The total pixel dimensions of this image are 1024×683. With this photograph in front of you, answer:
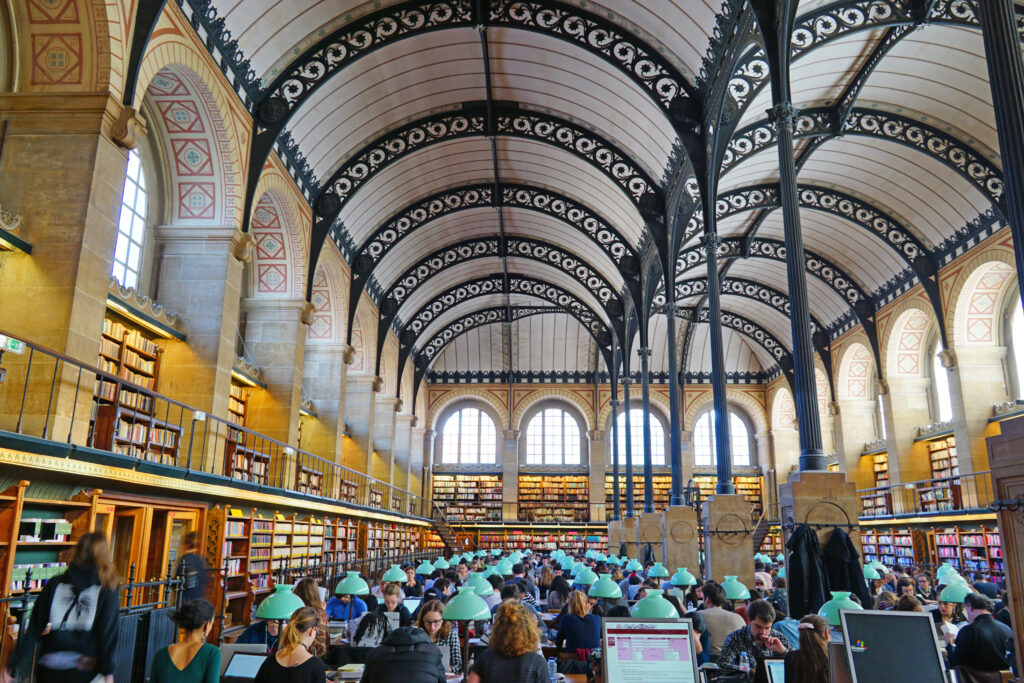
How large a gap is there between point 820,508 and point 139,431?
9.11m

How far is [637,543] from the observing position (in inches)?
782

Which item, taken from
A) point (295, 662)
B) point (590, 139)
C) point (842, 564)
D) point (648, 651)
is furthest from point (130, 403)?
point (590, 139)

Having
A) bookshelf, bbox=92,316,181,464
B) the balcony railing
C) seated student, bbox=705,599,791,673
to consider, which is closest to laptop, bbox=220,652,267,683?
seated student, bbox=705,599,791,673

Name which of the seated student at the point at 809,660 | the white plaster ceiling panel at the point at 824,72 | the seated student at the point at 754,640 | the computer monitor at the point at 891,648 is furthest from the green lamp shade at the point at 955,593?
the white plaster ceiling panel at the point at 824,72

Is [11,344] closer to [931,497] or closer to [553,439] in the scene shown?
[931,497]

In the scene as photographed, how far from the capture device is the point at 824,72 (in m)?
14.0

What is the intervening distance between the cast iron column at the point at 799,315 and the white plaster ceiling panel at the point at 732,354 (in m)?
22.8

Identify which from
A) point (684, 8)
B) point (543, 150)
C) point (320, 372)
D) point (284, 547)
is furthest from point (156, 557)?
point (543, 150)

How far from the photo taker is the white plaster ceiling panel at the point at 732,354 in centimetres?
3198

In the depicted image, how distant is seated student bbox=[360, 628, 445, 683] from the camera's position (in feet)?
11.5

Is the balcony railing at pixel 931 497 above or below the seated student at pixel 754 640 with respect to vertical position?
above

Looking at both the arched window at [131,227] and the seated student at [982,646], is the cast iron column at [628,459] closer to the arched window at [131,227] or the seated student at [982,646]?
the arched window at [131,227]

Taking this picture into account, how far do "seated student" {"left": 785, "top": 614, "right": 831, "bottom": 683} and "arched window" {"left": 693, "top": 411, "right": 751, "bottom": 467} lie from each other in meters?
29.4

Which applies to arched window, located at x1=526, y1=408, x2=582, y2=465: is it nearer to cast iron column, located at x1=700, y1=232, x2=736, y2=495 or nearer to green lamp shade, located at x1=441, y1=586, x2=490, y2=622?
cast iron column, located at x1=700, y1=232, x2=736, y2=495
